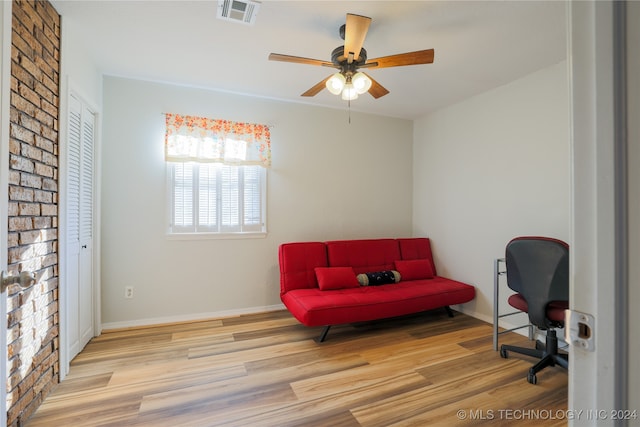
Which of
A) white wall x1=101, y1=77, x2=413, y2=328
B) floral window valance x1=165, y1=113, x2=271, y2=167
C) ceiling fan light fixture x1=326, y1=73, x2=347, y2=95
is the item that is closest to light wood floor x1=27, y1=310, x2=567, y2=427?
white wall x1=101, y1=77, x2=413, y2=328

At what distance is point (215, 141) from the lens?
331cm

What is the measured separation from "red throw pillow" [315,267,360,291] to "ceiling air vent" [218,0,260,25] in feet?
7.85

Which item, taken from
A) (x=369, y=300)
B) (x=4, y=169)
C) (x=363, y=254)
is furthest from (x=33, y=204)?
(x=363, y=254)

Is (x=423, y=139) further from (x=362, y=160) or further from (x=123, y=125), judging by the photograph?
(x=123, y=125)

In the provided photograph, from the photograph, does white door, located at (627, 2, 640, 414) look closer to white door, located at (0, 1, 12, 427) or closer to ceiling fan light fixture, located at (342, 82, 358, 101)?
white door, located at (0, 1, 12, 427)

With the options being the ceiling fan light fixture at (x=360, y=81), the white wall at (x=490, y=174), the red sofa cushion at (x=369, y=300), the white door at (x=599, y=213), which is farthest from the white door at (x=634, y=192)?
the red sofa cushion at (x=369, y=300)

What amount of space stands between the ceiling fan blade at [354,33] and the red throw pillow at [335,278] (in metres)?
2.10

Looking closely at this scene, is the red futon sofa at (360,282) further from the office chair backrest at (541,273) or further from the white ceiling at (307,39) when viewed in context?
the white ceiling at (307,39)

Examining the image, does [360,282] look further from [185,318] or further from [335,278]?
[185,318]

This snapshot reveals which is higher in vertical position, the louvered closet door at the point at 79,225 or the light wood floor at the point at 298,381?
the louvered closet door at the point at 79,225

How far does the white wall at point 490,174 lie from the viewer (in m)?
2.73

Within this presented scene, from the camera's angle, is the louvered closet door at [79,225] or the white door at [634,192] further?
the louvered closet door at [79,225]

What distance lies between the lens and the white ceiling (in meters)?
2.00

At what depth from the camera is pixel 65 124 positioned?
2150mm
